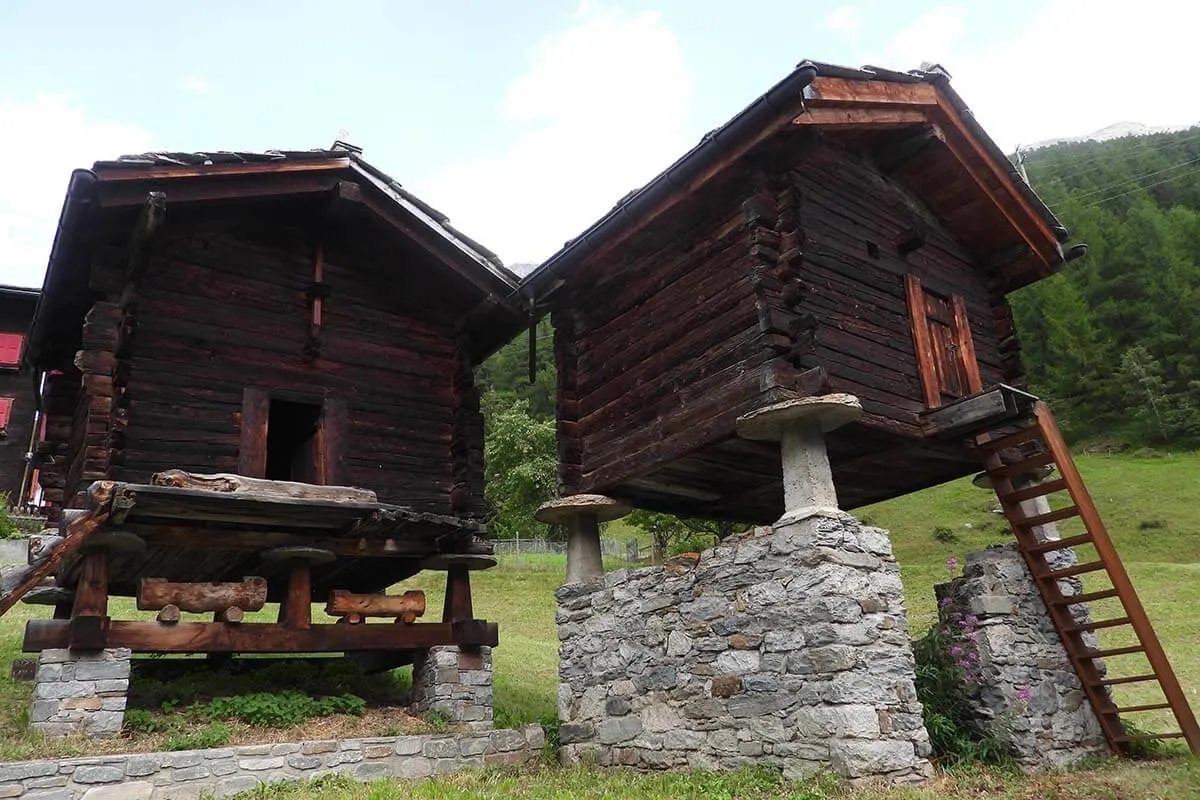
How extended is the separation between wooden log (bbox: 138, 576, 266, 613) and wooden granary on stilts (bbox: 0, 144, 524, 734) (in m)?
0.03

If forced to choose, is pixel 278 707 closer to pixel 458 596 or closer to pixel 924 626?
pixel 458 596

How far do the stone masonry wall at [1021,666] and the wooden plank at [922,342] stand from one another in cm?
198

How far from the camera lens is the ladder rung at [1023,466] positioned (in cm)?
1053

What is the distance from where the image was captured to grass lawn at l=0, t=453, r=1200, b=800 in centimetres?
830

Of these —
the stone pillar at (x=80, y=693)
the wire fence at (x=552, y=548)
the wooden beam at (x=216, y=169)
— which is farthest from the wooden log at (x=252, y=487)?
the wire fence at (x=552, y=548)

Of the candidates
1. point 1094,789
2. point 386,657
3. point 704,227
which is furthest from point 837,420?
point 386,657

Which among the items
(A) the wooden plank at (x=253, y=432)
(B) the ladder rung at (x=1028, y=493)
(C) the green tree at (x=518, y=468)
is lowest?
(B) the ladder rung at (x=1028, y=493)

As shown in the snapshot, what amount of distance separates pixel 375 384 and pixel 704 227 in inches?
197

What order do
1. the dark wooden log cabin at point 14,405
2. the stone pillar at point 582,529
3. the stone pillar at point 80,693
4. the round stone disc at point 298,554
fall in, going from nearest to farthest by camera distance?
1. the stone pillar at point 80,693
2. the round stone disc at point 298,554
3. the stone pillar at point 582,529
4. the dark wooden log cabin at point 14,405

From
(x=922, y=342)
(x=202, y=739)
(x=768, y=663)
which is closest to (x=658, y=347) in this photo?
(x=922, y=342)

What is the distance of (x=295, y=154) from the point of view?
11.4 m

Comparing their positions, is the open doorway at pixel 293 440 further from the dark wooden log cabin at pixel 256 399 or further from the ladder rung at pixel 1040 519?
the ladder rung at pixel 1040 519

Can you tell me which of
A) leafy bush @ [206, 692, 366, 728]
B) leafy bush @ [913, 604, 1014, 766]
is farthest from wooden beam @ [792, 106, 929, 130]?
leafy bush @ [206, 692, 366, 728]

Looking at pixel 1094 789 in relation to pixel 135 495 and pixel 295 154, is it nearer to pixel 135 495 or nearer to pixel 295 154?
pixel 135 495
